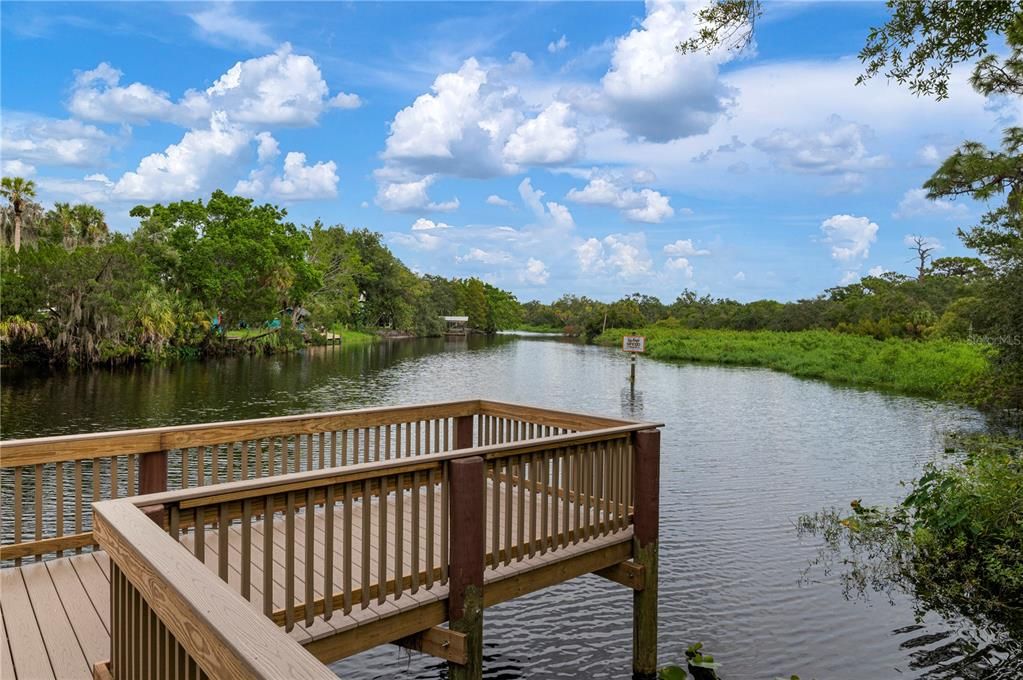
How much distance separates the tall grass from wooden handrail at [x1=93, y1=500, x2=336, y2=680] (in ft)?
66.0

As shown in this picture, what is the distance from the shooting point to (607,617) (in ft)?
22.5

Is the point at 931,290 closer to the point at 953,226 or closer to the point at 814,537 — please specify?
the point at 953,226

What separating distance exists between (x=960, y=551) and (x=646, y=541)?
172 inches

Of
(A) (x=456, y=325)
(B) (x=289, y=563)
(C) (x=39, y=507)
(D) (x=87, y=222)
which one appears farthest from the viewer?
(A) (x=456, y=325)

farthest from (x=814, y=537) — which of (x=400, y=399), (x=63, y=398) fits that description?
(x=63, y=398)

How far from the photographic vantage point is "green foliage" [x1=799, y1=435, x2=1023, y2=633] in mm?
7066

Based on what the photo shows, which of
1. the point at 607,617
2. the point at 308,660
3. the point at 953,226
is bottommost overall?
the point at 607,617

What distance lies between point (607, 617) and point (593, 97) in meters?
19.2

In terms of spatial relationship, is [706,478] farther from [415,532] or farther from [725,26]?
[415,532]

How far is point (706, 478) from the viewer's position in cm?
1270

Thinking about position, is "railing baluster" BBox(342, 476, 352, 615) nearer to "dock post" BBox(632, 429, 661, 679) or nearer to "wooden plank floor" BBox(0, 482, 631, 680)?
"wooden plank floor" BBox(0, 482, 631, 680)

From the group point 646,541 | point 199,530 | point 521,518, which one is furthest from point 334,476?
point 646,541

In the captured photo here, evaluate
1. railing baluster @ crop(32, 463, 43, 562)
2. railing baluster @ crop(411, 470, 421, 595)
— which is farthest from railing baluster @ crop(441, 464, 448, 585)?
railing baluster @ crop(32, 463, 43, 562)

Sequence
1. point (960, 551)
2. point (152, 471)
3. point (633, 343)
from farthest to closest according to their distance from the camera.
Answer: point (633, 343) → point (960, 551) → point (152, 471)
